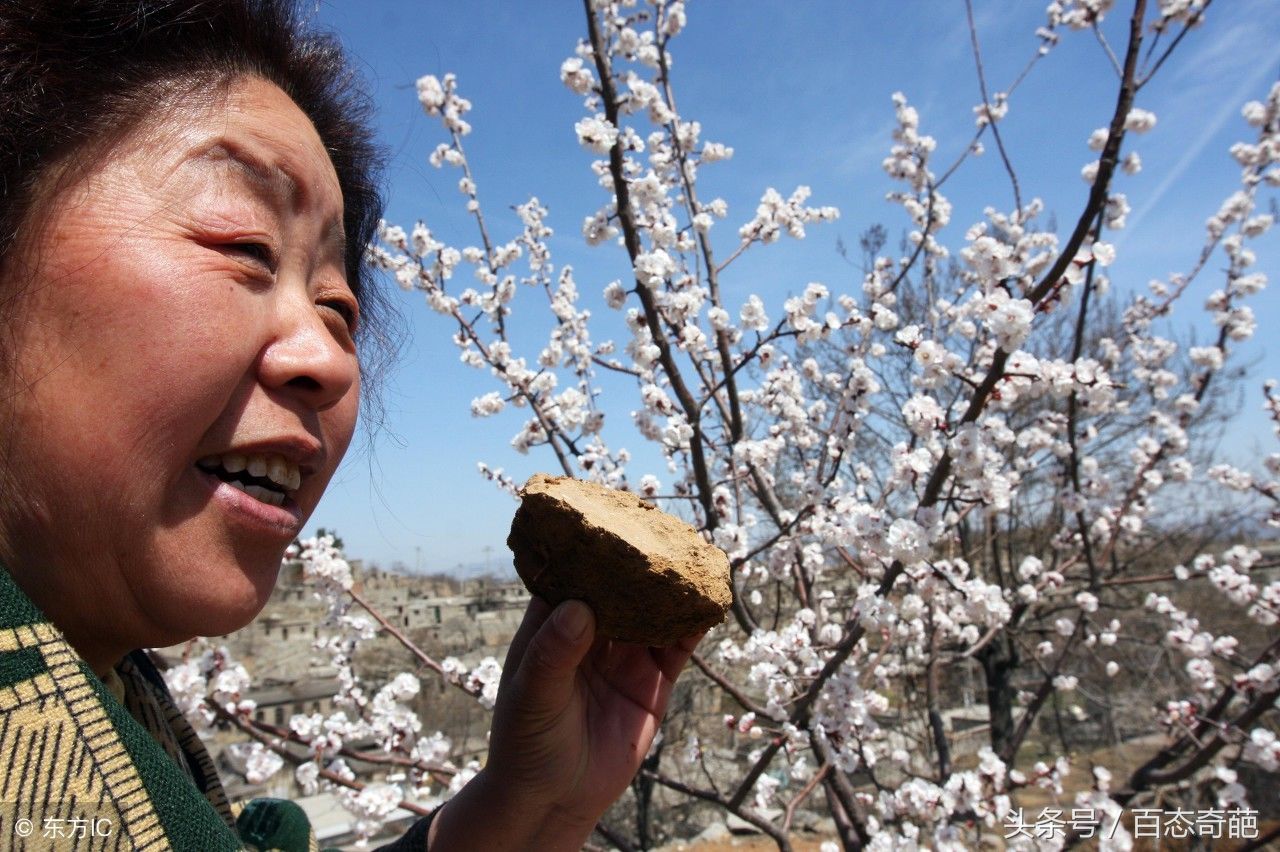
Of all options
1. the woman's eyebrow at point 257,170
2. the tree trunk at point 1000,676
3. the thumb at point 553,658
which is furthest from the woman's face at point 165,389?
the tree trunk at point 1000,676

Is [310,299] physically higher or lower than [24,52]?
lower

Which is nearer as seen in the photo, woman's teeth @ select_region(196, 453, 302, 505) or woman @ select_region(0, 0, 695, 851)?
woman @ select_region(0, 0, 695, 851)

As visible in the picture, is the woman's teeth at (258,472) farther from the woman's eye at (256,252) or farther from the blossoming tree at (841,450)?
the blossoming tree at (841,450)

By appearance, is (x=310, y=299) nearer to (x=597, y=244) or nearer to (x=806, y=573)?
(x=597, y=244)

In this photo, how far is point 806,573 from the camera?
3912 millimetres

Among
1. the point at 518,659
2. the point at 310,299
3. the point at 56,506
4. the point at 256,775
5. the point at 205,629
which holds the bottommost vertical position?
the point at 256,775

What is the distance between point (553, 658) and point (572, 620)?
0.06 meters

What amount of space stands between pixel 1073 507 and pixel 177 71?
5.08 m

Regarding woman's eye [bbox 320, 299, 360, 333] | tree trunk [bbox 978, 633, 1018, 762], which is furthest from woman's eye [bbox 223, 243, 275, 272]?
tree trunk [bbox 978, 633, 1018, 762]

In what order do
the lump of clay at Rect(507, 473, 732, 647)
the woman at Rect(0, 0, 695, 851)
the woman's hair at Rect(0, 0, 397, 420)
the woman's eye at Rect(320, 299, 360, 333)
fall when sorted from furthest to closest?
1. the lump of clay at Rect(507, 473, 732, 647)
2. the woman's eye at Rect(320, 299, 360, 333)
3. the woman's hair at Rect(0, 0, 397, 420)
4. the woman at Rect(0, 0, 695, 851)

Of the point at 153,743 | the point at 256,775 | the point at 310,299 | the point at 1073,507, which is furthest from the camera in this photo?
the point at 1073,507

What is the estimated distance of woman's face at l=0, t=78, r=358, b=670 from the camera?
0.67 meters

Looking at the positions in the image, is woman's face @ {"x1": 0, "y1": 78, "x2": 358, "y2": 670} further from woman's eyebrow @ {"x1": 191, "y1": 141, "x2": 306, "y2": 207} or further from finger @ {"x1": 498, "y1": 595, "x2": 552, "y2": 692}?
finger @ {"x1": 498, "y1": 595, "x2": 552, "y2": 692}

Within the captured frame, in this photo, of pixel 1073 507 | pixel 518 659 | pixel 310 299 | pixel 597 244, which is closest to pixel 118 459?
pixel 310 299
